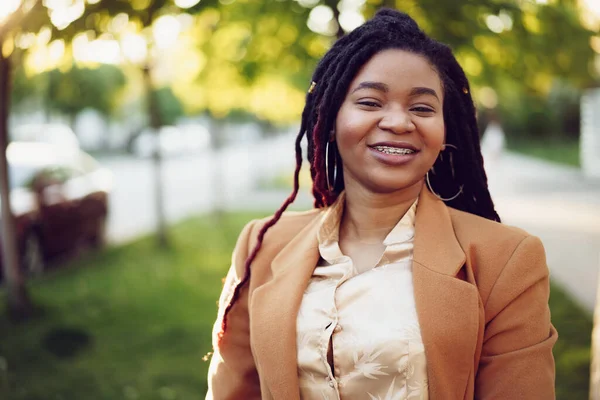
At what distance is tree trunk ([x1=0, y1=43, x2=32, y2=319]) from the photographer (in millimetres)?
6414

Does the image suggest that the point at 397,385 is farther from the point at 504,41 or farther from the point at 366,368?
the point at 504,41

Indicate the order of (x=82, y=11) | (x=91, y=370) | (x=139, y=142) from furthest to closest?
(x=139, y=142), (x=91, y=370), (x=82, y=11)

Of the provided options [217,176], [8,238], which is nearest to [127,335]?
[8,238]

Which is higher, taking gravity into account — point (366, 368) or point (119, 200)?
point (366, 368)

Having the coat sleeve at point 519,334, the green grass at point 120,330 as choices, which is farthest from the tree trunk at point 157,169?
the coat sleeve at point 519,334

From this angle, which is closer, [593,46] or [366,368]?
[366,368]

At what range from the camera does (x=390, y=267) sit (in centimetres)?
205

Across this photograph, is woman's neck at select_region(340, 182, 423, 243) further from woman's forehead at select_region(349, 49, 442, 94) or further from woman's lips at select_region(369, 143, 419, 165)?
woman's forehead at select_region(349, 49, 442, 94)

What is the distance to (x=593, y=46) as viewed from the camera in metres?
4.88

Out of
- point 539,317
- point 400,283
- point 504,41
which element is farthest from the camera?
point 504,41

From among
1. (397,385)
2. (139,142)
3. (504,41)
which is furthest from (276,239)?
(139,142)

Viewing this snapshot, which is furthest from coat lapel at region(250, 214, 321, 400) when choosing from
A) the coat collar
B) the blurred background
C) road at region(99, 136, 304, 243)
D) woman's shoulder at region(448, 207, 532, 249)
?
road at region(99, 136, 304, 243)

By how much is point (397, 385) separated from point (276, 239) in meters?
0.72

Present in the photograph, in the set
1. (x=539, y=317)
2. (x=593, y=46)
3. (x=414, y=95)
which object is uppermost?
(x=593, y=46)
